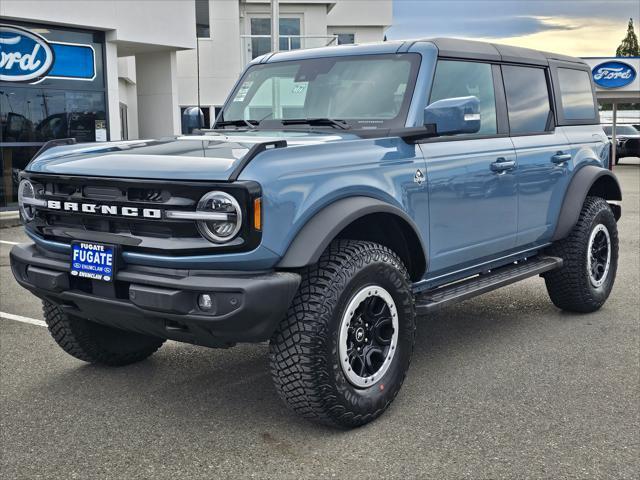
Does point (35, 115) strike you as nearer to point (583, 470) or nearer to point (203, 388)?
point (203, 388)

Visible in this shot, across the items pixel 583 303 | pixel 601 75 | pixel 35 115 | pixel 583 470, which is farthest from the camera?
pixel 601 75

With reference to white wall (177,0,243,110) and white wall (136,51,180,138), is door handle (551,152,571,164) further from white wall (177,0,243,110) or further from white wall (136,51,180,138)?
white wall (177,0,243,110)

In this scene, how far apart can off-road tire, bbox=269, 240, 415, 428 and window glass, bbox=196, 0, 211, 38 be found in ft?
75.8

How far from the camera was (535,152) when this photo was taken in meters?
5.32

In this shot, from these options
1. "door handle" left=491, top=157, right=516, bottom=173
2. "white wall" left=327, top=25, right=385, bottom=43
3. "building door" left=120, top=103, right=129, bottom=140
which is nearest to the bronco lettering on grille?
"door handle" left=491, top=157, right=516, bottom=173

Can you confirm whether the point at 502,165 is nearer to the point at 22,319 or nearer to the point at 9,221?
the point at 22,319

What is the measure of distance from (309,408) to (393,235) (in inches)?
44.3

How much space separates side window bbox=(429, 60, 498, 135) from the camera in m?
4.67

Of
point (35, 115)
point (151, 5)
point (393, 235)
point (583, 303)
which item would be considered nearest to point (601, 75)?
point (151, 5)

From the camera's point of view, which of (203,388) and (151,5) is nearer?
→ (203,388)

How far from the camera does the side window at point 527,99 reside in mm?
5320

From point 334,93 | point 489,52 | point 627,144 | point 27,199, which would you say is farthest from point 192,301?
point 627,144

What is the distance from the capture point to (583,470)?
328cm

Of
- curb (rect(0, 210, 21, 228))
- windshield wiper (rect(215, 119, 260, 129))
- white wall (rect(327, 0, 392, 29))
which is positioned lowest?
curb (rect(0, 210, 21, 228))
